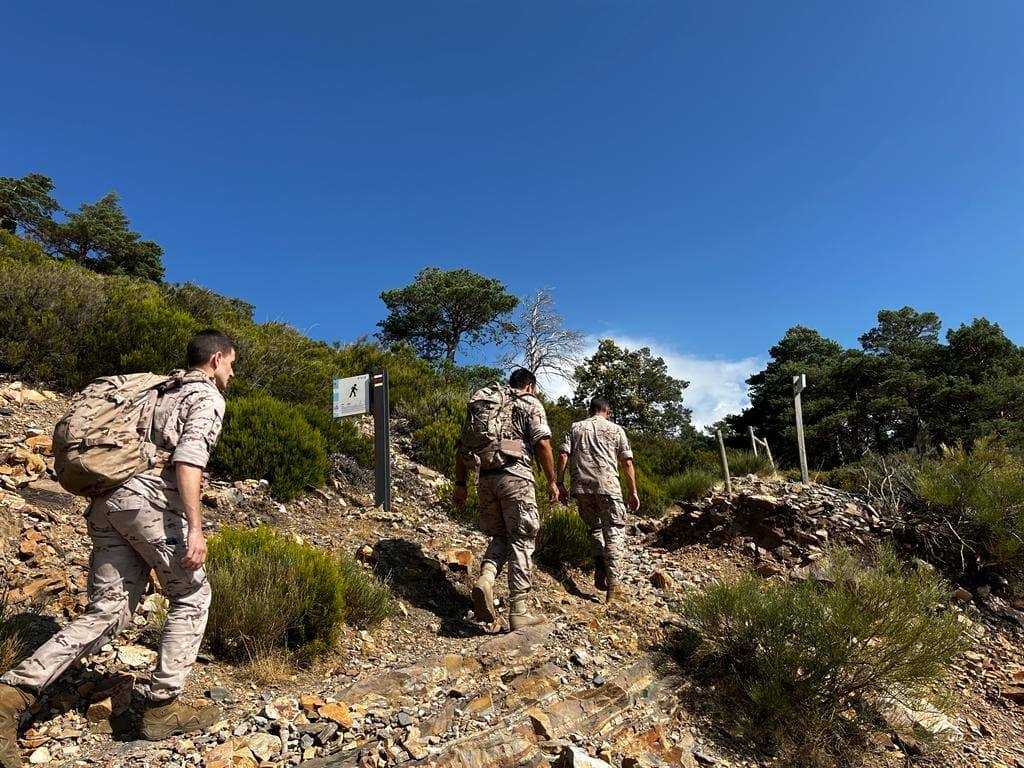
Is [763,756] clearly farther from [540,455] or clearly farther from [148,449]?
[148,449]

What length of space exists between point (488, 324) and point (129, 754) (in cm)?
2772

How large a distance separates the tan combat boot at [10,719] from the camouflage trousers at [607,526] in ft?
14.0

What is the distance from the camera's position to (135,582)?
8.30 ft

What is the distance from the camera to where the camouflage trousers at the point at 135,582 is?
2393 millimetres

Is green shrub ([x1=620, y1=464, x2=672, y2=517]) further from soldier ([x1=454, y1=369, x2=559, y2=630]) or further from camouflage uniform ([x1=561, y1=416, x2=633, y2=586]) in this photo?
soldier ([x1=454, y1=369, x2=559, y2=630])

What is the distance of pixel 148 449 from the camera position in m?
2.51

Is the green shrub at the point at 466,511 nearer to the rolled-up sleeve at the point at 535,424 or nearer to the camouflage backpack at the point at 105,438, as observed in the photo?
the rolled-up sleeve at the point at 535,424

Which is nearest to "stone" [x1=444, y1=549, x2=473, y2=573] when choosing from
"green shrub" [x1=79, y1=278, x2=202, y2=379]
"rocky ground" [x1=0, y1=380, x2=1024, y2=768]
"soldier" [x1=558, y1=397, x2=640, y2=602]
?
"rocky ground" [x1=0, y1=380, x2=1024, y2=768]

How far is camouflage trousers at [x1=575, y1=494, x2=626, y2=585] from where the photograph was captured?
215 inches

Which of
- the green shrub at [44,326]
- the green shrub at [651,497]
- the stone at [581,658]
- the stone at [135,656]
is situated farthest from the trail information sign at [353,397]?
the green shrub at [651,497]

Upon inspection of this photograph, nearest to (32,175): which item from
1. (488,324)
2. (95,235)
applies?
(95,235)

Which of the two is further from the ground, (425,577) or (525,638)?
(425,577)

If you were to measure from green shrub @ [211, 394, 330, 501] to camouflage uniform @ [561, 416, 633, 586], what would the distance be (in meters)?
2.71

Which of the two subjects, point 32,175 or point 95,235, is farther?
point 32,175
